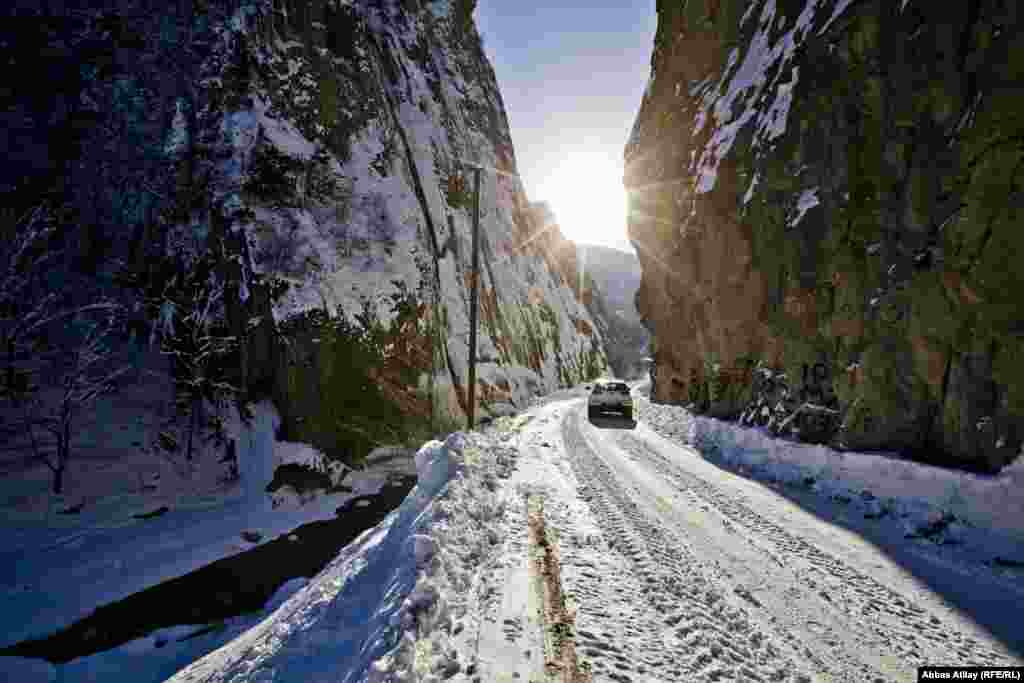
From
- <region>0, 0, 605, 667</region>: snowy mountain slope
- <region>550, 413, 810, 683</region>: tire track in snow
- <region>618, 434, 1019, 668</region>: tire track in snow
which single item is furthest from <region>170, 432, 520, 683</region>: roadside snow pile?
<region>0, 0, 605, 667</region>: snowy mountain slope

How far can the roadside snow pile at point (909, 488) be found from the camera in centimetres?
575

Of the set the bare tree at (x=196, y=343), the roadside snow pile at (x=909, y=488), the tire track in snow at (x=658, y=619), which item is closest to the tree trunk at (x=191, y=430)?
the bare tree at (x=196, y=343)

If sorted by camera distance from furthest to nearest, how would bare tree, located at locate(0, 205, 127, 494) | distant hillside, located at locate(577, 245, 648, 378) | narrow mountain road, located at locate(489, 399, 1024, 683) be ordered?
distant hillside, located at locate(577, 245, 648, 378) → bare tree, located at locate(0, 205, 127, 494) → narrow mountain road, located at locate(489, 399, 1024, 683)

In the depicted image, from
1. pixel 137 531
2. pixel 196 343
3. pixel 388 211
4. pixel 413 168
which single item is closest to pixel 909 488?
pixel 137 531

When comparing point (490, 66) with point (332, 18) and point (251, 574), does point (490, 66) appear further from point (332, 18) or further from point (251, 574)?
point (251, 574)

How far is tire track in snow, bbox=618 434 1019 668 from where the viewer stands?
11.5ft

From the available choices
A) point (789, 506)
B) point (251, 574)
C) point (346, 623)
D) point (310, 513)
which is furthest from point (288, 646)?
point (310, 513)

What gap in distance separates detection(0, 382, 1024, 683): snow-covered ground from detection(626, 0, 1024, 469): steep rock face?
72.3 inches

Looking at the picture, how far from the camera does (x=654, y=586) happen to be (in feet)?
14.3

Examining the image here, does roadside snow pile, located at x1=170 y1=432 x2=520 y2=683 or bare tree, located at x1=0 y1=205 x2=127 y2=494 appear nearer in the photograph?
roadside snow pile, located at x1=170 y1=432 x2=520 y2=683

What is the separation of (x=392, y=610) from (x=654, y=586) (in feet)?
8.65

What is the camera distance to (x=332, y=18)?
19.7 m

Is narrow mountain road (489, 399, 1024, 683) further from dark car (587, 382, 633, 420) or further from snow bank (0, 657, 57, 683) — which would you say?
dark car (587, 382, 633, 420)

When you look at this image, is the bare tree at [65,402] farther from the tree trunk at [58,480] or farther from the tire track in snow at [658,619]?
the tire track in snow at [658,619]
